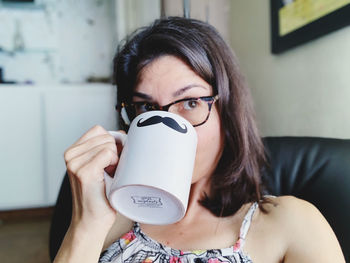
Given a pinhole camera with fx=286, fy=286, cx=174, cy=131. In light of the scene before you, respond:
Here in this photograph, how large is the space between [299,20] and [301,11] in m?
0.03

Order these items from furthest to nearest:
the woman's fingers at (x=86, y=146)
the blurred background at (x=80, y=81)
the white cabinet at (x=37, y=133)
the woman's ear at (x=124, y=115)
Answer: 1. the white cabinet at (x=37, y=133)
2. the blurred background at (x=80, y=81)
3. the woman's ear at (x=124, y=115)
4. the woman's fingers at (x=86, y=146)

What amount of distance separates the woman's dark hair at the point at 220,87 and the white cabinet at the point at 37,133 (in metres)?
1.57

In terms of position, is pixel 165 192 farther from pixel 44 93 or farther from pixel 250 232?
pixel 44 93

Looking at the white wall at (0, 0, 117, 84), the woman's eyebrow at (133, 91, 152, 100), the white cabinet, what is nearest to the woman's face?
the woman's eyebrow at (133, 91, 152, 100)

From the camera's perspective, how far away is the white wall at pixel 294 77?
2.87 feet

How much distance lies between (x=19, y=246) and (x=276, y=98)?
6.21ft

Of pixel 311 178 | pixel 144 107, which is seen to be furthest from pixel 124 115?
pixel 311 178

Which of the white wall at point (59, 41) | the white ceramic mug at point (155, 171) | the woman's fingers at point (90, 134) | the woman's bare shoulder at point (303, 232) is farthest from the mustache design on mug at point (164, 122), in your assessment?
the white wall at point (59, 41)

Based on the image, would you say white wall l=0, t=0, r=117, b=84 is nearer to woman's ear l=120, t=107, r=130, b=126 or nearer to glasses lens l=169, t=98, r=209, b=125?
woman's ear l=120, t=107, r=130, b=126

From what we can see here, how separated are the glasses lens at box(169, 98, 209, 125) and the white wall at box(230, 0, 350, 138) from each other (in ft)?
1.57

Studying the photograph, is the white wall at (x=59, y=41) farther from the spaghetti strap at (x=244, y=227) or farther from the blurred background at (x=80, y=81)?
the spaghetti strap at (x=244, y=227)

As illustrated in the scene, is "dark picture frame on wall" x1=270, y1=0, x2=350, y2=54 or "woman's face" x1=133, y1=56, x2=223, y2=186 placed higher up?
"dark picture frame on wall" x1=270, y1=0, x2=350, y2=54

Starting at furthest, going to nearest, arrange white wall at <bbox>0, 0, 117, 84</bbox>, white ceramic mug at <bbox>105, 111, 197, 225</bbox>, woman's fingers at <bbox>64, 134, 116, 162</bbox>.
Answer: white wall at <bbox>0, 0, 117, 84</bbox> → woman's fingers at <bbox>64, 134, 116, 162</bbox> → white ceramic mug at <bbox>105, 111, 197, 225</bbox>

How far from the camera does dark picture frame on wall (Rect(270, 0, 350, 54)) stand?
0.86 m
